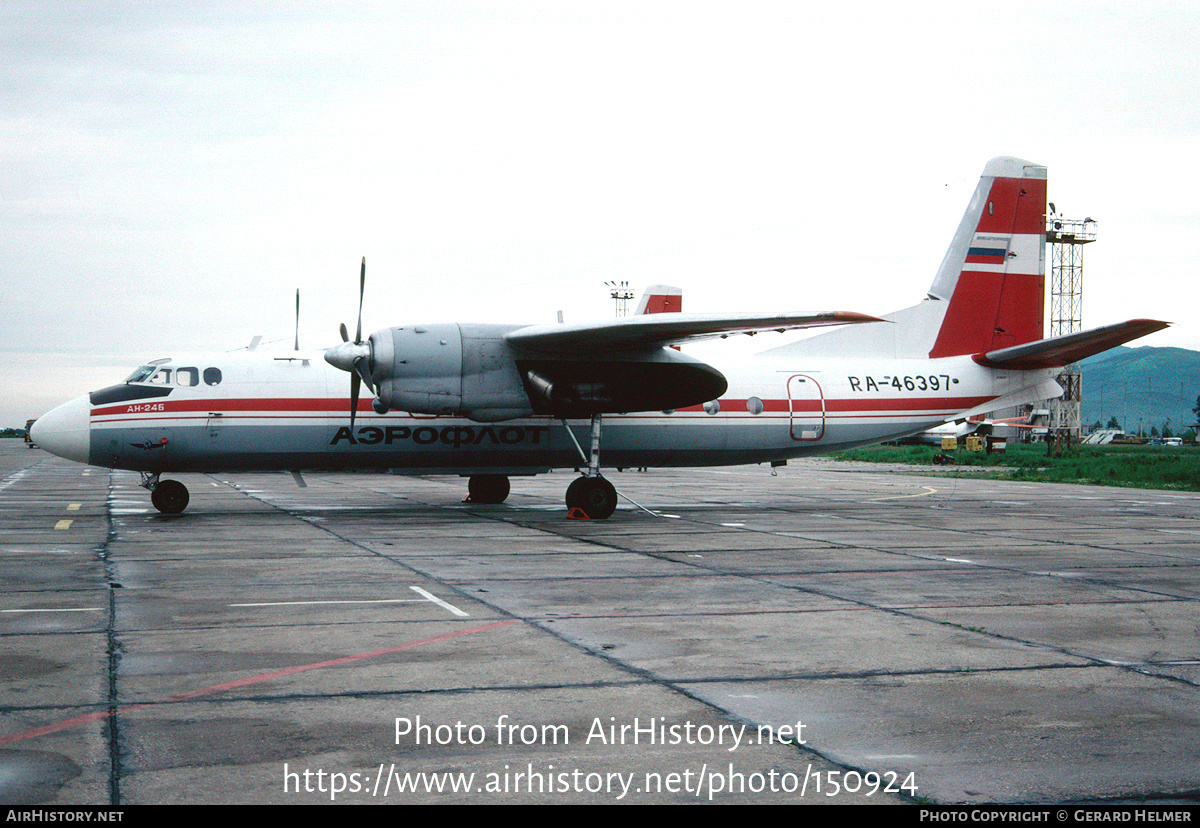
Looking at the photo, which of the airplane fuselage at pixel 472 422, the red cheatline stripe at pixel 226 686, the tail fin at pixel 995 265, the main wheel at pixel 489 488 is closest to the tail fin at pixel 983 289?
the tail fin at pixel 995 265

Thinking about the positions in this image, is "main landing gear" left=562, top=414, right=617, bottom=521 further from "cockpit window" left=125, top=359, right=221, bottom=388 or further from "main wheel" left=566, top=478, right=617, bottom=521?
"cockpit window" left=125, top=359, right=221, bottom=388

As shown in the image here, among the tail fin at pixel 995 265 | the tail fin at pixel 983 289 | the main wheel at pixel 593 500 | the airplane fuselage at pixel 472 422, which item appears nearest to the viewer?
the airplane fuselage at pixel 472 422

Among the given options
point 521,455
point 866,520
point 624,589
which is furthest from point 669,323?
point 624,589

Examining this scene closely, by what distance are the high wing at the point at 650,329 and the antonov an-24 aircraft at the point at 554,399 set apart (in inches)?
1.8

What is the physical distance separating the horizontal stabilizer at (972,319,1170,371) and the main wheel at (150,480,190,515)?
711 inches

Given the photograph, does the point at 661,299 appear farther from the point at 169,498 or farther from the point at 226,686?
the point at 226,686

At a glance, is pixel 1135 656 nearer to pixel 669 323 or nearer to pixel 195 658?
pixel 195 658

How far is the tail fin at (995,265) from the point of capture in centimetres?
2470

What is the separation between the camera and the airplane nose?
19000 mm

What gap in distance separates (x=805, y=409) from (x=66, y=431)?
1513 centimetres

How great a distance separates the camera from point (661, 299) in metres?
38.8

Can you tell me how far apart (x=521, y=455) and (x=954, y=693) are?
1465 centimetres

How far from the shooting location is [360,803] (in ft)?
16.4

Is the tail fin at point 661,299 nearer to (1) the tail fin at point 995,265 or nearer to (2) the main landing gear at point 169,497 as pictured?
(1) the tail fin at point 995,265
